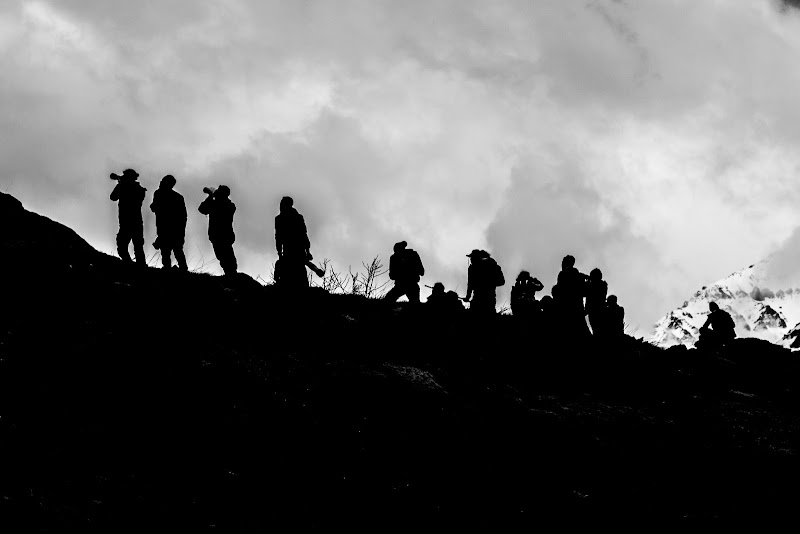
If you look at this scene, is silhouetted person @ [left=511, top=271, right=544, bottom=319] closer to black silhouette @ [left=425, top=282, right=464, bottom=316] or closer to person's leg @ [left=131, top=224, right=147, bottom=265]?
black silhouette @ [left=425, top=282, right=464, bottom=316]

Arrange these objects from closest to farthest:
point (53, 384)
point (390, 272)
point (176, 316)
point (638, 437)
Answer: point (53, 384) < point (638, 437) < point (176, 316) < point (390, 272)

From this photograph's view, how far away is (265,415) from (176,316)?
390 cm

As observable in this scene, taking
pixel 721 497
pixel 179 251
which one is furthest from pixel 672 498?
pixel 179 251

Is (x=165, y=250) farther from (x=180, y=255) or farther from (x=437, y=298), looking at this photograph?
(x=437, y=298)

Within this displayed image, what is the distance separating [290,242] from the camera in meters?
17.0

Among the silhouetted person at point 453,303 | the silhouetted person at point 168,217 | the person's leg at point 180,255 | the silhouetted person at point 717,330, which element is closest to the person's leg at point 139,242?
the silhouetted person at point 168,217

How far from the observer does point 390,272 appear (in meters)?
19.9

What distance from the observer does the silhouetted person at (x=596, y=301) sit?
20250mm

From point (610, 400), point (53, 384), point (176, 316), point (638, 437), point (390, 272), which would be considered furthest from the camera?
point (390, 272)

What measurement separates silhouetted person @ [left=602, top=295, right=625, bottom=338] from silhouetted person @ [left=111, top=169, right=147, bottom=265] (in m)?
11.9

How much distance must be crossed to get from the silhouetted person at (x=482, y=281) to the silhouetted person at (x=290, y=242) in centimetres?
481

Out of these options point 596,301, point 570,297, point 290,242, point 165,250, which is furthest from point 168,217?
point 596,301

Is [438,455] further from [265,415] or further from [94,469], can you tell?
[94,469]

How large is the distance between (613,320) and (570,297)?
90.2 inches
